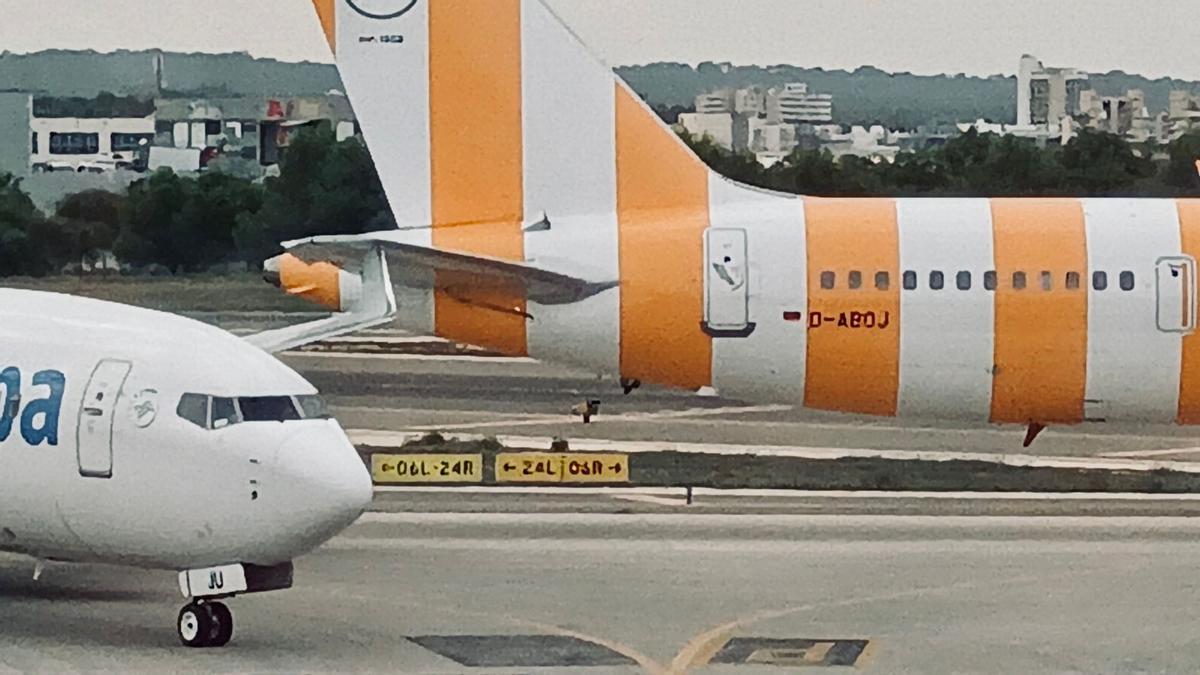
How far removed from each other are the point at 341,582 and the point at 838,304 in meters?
8.91

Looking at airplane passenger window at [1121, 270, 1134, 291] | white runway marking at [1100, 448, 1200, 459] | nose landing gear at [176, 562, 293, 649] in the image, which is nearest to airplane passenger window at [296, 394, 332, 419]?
nose landing gear at [176, 562, 293, 649]

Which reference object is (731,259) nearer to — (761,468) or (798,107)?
(761,468)

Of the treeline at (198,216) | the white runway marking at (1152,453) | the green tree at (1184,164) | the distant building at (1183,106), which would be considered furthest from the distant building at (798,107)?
the white runway marking at (1152,453)

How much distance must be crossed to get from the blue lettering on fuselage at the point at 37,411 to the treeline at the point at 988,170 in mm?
30308

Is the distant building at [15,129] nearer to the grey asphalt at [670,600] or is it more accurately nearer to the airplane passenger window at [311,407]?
A: the grey asphalt at [670,600]

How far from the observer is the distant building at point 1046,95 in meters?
65.4

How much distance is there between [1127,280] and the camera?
3362 centimetres

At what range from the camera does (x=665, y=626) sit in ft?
84.2

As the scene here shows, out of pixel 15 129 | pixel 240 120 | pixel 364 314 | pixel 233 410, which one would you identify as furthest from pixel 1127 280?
pixel 15 129

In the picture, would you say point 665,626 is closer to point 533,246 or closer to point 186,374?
point 186,374

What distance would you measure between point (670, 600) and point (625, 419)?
21495 mm

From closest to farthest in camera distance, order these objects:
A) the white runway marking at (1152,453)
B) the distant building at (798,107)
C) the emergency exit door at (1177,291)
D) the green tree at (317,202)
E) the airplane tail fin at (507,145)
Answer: the emergency exit door at (1177,291) → the airplane tail fin at (507,145) → the white runway marking at (1152,453) → the green tree at (317,202) → the distant building at (798,107)

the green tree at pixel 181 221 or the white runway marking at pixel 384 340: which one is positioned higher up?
the green tree at pixel 181 221

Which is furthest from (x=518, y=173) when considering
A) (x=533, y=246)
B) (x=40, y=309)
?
(x=40, y=309)
